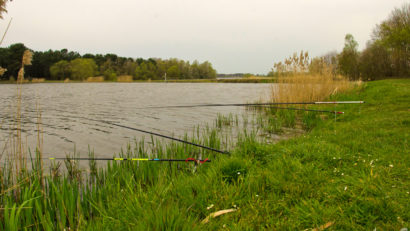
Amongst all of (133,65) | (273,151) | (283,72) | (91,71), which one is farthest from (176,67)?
(273,151)

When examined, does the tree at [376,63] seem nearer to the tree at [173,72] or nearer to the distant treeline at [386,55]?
the distant treeline at [386,55]

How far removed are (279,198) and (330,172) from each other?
3.52 feet

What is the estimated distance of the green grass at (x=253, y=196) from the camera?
2422 millimetres

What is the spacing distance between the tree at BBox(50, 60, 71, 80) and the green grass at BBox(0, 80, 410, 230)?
71608mm

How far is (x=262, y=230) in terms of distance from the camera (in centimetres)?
239

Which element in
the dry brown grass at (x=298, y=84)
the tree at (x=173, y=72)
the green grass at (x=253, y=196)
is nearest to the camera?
the green grass at (x=253, y=196)

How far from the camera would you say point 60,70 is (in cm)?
6944

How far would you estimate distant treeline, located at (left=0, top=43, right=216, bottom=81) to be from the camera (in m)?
67.4

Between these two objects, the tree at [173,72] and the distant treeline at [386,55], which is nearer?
the distant treeline at [386,55]

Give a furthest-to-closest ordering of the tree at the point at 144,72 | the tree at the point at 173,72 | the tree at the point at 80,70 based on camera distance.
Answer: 1. the tree at the point at 173,72
2. the tree at the point at 144,72
3. the tree at the point at 80,70

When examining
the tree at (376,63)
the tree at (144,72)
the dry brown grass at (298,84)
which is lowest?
the dry brown grass at (298,84)

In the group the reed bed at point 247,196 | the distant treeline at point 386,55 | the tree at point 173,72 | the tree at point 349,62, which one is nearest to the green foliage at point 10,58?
the reed bed at point 247,196

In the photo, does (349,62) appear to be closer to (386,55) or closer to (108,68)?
(386,55)

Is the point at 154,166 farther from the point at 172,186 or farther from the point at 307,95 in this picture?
the point at 307,95
